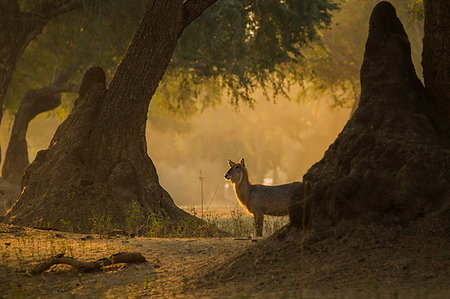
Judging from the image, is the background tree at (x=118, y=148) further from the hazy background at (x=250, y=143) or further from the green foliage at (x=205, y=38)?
the hazy background at (x=250, y=143)

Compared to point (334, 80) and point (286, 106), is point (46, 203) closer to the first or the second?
point (334, 80)

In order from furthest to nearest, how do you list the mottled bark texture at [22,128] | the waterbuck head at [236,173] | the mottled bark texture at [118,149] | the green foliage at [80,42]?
the mottled bark texture at [22,128] < the green foliage at [80,42] < the waterbuck head at [236,173] < the mottled bark texture at [118,149]

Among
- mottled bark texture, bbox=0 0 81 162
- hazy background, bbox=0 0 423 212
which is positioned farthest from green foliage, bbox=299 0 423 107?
mottled bark texture, bbox=0 0 81 162

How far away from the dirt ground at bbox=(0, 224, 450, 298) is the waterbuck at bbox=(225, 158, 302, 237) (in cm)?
465

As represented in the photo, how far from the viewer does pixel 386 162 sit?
6.46 metres

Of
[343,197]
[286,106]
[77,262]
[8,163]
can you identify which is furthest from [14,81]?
[286,106]

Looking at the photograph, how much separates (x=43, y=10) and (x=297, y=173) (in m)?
54.9

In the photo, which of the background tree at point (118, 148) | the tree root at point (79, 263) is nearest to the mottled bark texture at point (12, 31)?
the background tree at point (118, 148)

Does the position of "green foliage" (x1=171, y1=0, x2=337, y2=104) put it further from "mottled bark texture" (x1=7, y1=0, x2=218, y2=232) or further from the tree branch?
"mottled bark texture" (x1=7, y1=0, x2=218, y2=232)

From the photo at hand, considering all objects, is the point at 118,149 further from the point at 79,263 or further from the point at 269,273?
the point at 269,273

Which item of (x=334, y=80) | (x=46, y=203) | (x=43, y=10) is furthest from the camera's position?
(x=334, y=80)

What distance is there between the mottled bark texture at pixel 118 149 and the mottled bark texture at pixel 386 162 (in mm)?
4840

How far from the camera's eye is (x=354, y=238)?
605cm

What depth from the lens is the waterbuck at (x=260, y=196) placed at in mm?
12102
